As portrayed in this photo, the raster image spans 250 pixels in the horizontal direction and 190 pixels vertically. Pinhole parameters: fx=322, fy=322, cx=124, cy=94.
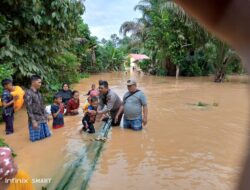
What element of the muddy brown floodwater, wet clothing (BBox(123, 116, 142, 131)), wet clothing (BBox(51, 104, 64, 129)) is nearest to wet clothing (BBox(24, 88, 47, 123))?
the muddy brown floodwater

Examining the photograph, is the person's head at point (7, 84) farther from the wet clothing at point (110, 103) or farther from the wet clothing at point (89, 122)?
the wet clothing at point (110, 103)

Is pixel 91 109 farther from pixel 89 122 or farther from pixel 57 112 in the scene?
pixel 57 112

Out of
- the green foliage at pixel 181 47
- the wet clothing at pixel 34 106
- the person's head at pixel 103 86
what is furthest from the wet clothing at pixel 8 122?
the green foliage at pixel 181 47

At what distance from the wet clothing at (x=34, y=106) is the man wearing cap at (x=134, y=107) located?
199 cm

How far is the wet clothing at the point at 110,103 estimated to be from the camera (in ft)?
25.3

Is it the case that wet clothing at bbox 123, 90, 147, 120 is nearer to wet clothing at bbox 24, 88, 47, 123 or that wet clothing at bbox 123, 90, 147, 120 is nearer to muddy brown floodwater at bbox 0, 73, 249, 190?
muddy brown floodwater at bbox 0, 73, 249, 190

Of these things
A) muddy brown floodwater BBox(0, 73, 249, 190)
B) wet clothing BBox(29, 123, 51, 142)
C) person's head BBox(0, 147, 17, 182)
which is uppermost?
person's head BBox(0, 147, 17, 182)

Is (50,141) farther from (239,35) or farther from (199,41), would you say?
(199,41)

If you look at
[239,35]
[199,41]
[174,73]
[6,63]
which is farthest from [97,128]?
[174,73]

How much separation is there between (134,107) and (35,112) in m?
2.26

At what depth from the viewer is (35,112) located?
6.36m

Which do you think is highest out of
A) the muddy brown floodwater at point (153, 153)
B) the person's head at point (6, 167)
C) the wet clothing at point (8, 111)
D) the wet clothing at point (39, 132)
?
the person's head at point (6, 167)

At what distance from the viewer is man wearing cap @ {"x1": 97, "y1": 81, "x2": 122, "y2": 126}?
7.62m

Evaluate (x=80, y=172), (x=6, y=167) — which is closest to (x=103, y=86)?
(x=80, y=172)
